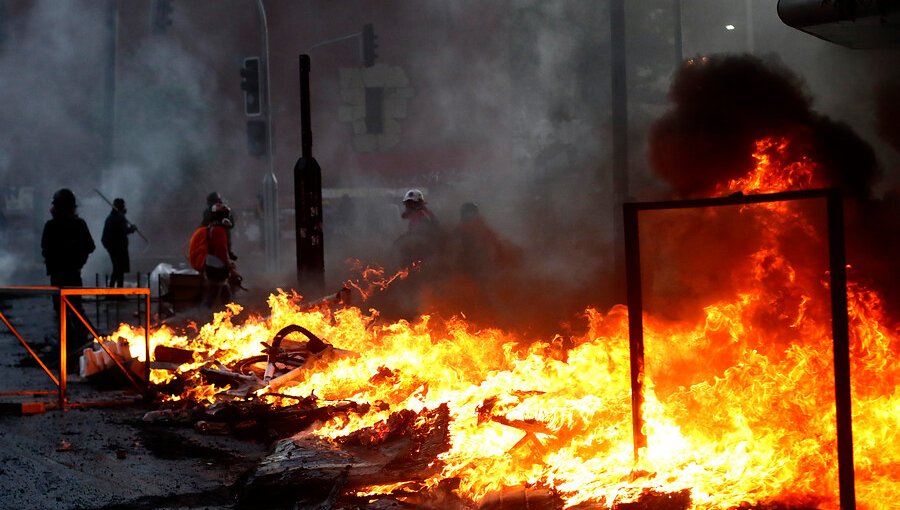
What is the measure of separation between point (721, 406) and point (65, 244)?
30.8ft

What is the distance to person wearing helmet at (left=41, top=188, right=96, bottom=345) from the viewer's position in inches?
455

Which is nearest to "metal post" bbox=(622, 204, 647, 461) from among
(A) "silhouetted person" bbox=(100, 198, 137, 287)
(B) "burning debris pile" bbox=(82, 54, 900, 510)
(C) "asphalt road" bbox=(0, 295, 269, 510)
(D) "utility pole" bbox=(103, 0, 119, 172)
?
(B) "burning debris pile" bbox=(82, 54, 900, 510)

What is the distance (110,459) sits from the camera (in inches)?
254

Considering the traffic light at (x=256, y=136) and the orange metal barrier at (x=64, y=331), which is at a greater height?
the traffic light at (x=256, y=136)

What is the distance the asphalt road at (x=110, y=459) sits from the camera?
5520 millimetres

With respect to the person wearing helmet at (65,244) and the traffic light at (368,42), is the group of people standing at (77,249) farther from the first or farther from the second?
the traffic light at (368,42)

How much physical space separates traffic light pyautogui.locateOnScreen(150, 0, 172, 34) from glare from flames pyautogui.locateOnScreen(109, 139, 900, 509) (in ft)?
47.7

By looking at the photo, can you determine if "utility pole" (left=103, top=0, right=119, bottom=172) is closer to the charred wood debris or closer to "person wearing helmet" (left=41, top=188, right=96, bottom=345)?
"person wearing helmet" (left=41, top=188, right=96, bottom=345)

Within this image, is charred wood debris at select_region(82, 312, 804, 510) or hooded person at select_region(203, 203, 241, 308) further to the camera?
hooded person at select_region(203, 203, 241, 308)

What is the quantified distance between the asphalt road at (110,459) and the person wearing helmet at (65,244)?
112 inches

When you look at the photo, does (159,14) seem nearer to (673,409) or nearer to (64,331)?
(64,331)

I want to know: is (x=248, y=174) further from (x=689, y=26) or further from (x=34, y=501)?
(x=34, y=501)

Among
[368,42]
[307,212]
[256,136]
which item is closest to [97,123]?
[368,42]

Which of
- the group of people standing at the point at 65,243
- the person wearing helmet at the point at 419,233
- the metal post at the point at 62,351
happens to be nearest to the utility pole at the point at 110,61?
the group of people standing at the point at 65,243
